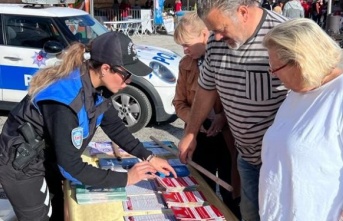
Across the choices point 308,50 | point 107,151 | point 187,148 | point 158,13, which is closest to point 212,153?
point 187,148

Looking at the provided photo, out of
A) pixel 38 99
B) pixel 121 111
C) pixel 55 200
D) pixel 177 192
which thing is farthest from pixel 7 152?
pixel 121 111

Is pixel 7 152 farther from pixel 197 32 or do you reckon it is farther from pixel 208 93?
pixel 197 32

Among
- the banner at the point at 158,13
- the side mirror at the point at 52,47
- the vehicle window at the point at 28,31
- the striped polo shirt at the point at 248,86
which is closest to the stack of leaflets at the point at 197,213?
the striped polo shirt at the point at 248,86

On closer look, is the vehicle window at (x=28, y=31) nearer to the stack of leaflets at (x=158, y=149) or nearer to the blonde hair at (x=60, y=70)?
the stack of leaflets at (x=158, y=149)

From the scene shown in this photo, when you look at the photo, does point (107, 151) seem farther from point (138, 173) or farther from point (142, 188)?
point (138, 173)

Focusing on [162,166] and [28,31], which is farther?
[28,31]

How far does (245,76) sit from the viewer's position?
7.22ft

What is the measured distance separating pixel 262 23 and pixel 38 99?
1.03 metres

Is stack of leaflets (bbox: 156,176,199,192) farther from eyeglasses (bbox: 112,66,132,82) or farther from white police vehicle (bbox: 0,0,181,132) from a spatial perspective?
white police vehicle (bbox: 0,0,181,132)

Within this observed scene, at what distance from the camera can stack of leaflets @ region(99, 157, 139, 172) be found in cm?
252

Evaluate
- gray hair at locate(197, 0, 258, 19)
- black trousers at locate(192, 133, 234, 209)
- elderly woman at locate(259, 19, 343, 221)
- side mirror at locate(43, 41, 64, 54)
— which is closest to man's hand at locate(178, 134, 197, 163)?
black trousers at locate(192, 133, 234, 209)

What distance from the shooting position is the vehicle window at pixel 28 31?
19.2 feet

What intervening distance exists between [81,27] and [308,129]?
491 centimetres

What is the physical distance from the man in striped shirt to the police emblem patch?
2.41 ft
